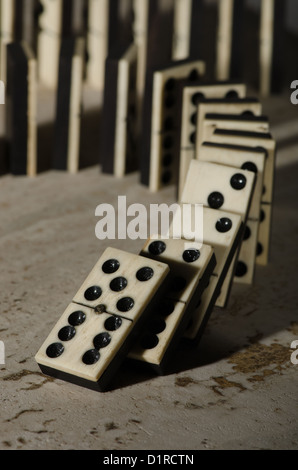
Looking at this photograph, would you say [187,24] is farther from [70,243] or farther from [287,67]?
[70,243]

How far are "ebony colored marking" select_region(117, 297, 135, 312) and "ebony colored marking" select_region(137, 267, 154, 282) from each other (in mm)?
39

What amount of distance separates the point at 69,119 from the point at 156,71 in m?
0.28

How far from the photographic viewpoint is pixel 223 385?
4.36 ft

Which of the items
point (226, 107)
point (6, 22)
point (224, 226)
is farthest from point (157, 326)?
point (6, 22)

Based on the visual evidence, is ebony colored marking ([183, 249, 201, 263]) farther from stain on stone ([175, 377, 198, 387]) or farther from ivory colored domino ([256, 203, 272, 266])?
Answer: ivory colored domino ([256, 203, 272, 266])

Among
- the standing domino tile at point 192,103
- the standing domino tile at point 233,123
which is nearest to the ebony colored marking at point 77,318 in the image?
the standing domino tile at point 233,123

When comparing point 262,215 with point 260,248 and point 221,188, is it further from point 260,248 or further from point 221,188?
point 221,188

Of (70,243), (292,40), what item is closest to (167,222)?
(70,243)

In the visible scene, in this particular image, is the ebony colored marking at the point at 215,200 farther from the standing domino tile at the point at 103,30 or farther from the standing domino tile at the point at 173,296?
the standing domino tile at the point at 103,30

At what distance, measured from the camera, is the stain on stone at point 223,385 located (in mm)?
1317

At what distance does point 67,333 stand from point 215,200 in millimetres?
379

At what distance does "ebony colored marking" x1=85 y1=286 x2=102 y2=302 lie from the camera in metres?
1.34

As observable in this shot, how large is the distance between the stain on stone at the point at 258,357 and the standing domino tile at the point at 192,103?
25.4 inches

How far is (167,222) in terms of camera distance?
1928 mm
